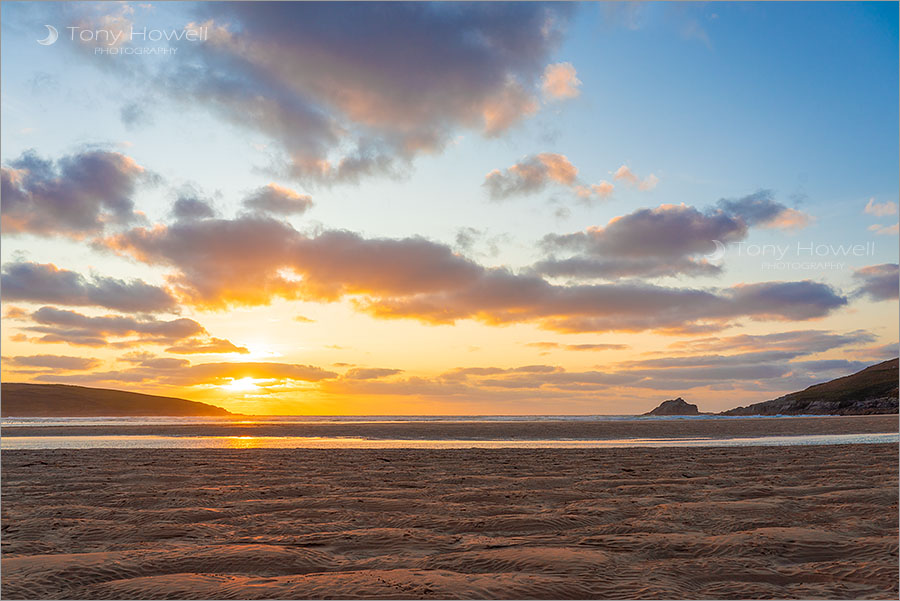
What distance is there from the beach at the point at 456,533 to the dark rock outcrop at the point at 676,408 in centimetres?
12532

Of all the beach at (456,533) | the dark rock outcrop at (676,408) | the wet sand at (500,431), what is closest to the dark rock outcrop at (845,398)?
the dark rock outcrop at (676,408)

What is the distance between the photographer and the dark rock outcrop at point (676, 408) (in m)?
134

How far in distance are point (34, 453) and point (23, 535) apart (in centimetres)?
2003

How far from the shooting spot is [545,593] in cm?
606

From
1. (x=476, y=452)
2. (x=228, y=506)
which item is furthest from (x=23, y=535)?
(x=476, y=452)

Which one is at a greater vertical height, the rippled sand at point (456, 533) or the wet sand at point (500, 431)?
the rippled sand at point (456, 533)

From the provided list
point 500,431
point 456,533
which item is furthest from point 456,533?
point 500,431

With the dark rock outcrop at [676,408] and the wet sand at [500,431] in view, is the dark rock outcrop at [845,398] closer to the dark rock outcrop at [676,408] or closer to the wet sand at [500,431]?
the dark rock outcrop at [676,408]

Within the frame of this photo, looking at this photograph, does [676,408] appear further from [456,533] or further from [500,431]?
[456,533]

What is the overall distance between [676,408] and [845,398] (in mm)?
37449

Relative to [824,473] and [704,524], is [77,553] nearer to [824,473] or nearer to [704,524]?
[704,524]

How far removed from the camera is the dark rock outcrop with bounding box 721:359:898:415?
376 ft

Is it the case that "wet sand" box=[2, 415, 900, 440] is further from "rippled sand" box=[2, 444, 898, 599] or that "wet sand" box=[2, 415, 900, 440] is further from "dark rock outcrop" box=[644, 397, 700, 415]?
"dark rock outcrop" box=[644, 397, 700, 415]

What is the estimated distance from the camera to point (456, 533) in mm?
8930
